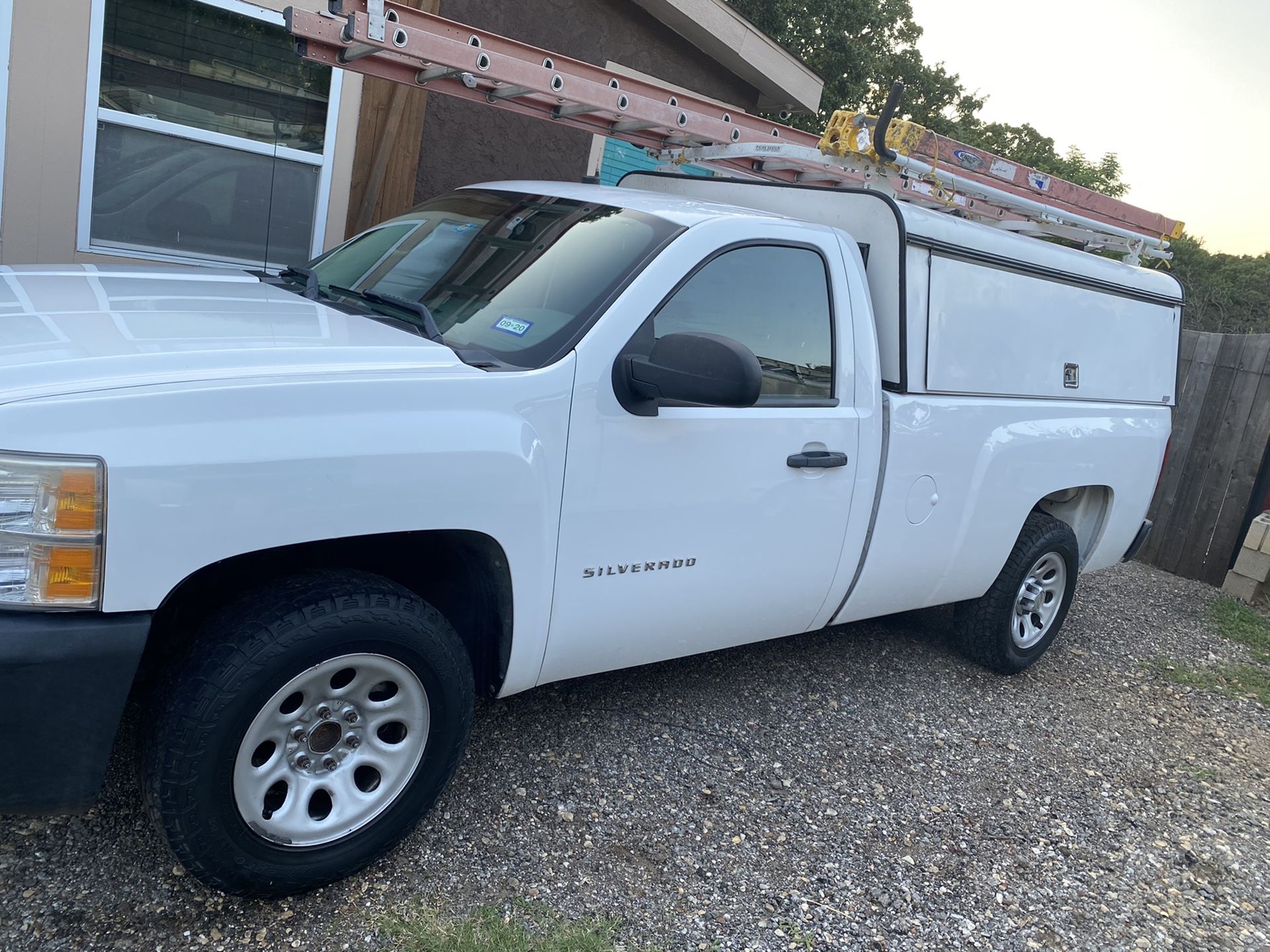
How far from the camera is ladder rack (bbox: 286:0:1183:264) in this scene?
363cm

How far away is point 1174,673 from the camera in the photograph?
562cm

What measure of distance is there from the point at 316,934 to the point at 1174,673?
194 inches

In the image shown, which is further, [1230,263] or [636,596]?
[1230,263]

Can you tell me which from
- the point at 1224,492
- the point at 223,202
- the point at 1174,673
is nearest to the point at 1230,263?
the point at 1224,492

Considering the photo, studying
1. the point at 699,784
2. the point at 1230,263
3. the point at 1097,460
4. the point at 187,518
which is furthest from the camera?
the point at 1230,263

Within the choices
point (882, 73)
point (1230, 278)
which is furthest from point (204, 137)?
point (1230, 278)

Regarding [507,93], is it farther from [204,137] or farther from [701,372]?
[204,137]

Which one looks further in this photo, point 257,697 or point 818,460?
point 818,460

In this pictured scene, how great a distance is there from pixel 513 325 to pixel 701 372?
2.07 ft

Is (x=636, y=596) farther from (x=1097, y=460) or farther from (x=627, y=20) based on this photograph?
(x=627, y=20)

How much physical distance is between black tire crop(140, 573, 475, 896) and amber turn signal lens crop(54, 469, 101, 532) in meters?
0.43

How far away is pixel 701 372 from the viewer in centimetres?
280

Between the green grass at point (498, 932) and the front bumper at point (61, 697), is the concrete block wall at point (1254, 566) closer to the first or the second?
the green grass at point (498, 932)

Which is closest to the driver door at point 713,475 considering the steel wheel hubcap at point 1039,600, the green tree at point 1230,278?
the steel wheel hubcap at point 1039,600
